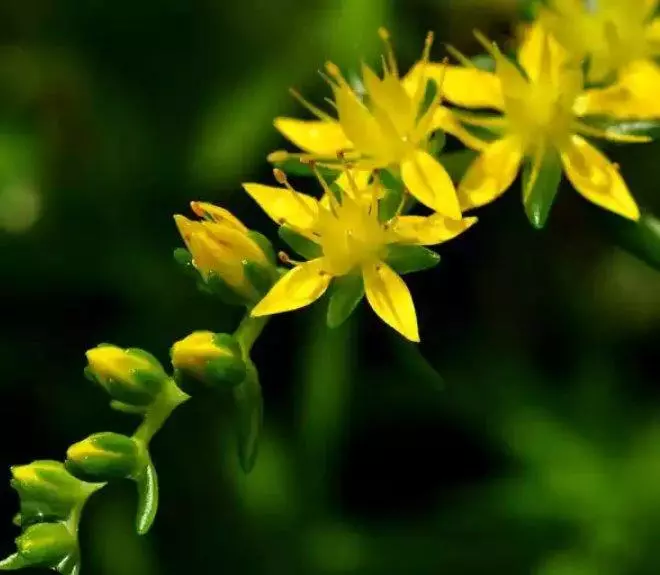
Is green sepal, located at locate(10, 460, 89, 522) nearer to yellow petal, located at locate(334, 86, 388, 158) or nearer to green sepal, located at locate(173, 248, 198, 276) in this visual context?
green sepal, located at locate(173, 248, 198, 276)

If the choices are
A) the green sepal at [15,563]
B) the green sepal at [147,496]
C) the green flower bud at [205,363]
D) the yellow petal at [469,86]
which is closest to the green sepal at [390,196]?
the yellow petal at [469,86]

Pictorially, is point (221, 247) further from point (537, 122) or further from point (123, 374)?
point (537, 122)

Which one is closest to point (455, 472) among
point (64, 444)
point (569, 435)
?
point (569, 435)

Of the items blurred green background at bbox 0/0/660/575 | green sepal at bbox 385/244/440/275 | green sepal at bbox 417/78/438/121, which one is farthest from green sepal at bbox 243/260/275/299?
blurred green background at bbox 0/0/660/575

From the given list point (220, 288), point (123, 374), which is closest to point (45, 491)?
point (123, 374)

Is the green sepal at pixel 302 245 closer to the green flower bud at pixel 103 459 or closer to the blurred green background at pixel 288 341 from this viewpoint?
the green flower bud at pixel 103 459

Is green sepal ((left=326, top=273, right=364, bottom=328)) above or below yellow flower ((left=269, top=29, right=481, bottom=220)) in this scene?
below
